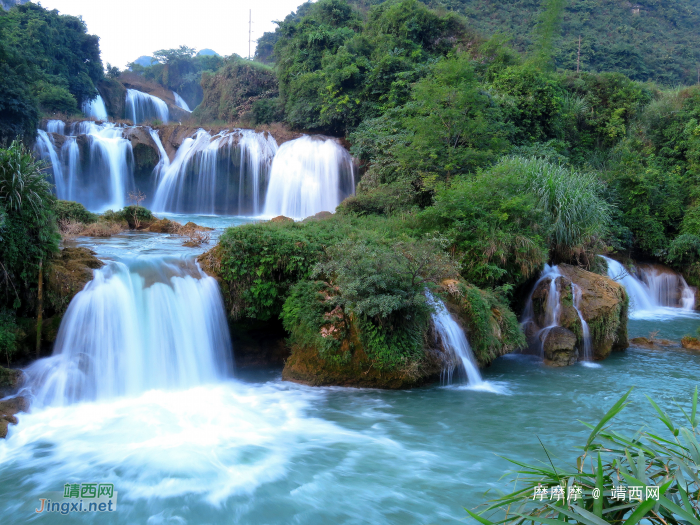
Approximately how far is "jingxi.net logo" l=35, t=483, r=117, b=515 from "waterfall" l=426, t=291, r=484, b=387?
18.3ft

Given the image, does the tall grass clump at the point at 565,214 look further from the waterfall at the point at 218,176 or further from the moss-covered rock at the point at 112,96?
the moss-covered rock at the point at 112,96

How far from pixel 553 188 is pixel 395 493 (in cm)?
974

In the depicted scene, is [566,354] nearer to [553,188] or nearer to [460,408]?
[460,408]

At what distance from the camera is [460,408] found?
7680mm

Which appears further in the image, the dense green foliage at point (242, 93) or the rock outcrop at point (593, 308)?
the dense green foliage at point (242, 93)

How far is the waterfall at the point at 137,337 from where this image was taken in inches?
297

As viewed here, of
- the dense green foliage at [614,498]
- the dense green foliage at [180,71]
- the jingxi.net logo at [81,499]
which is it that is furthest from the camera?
the dense green foliage at [180,71]

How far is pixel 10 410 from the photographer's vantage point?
260 inches

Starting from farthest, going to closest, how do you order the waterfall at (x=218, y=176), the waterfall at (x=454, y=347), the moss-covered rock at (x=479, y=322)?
the waterfall at (x=218, y=176) → the moss-covered rock at (x=479, y=322) → the waterfall at (x=454, y=347)

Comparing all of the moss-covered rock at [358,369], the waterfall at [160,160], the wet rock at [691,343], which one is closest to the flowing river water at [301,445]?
the moss-covered rock at [358,369]

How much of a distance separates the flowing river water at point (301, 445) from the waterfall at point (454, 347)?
352 mm

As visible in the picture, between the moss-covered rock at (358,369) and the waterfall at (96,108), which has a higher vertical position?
the waterfall at (96,108)

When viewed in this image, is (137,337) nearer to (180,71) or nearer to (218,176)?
(218,176)

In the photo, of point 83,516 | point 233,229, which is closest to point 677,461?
point 83,516
